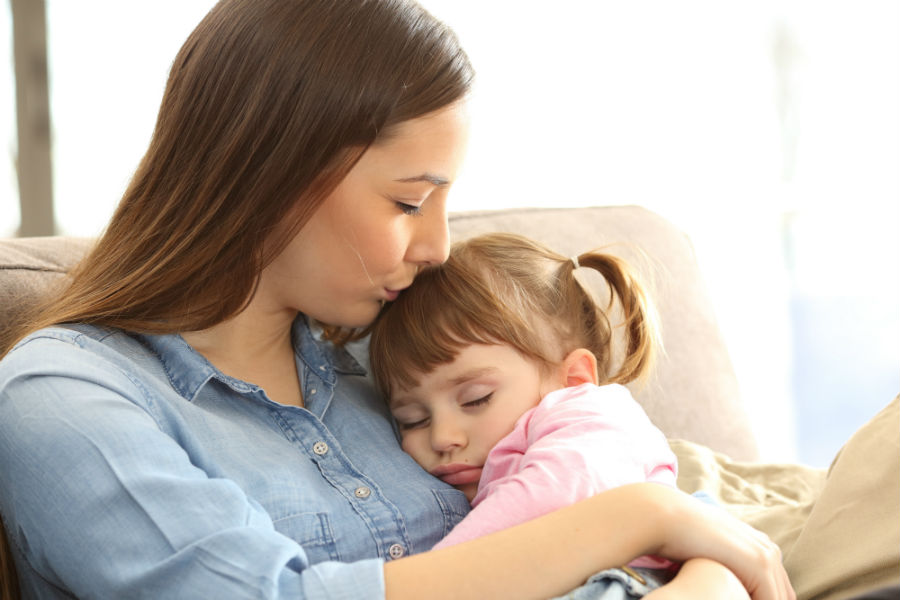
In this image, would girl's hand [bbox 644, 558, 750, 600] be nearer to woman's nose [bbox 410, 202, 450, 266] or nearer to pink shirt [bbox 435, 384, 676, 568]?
pink shirt [bbox 435, 384, 676, 568]

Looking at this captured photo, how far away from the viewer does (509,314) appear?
1.28 metres

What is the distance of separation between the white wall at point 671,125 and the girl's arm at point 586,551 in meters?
2.81

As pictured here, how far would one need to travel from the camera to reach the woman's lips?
1.27m

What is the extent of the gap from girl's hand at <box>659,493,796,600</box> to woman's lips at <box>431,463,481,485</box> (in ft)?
1.10

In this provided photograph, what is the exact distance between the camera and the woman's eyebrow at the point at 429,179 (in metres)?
1.18

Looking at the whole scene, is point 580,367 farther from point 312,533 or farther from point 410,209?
point 312,533

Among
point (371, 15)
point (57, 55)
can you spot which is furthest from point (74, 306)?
point (57, 55)

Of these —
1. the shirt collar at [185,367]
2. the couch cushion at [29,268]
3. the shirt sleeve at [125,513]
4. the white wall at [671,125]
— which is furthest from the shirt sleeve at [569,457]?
the white wall at [671,125]

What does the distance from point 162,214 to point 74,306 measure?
0.15m

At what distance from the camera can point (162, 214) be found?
117cm

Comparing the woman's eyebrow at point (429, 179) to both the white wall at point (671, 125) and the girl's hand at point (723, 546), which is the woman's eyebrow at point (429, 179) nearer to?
the girl's hand at point (723, 546)

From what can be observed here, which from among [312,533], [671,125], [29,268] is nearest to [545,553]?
[312,533]

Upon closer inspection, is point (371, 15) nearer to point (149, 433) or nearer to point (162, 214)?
point (162, 214)

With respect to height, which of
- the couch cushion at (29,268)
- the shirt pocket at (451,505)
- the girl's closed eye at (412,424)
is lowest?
the shirt pocket at (451,505)
